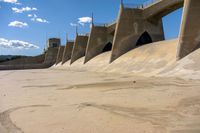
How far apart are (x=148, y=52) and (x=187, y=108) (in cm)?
2199

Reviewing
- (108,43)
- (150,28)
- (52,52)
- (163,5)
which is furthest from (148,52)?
(52,52)

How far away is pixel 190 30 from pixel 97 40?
2903 cm

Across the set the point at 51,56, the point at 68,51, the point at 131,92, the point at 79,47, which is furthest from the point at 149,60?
the point at 51,56

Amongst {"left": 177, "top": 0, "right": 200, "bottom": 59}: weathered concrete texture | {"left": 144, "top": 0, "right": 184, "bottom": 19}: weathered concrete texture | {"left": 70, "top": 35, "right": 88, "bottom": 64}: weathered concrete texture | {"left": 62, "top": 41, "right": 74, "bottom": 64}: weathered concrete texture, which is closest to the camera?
{"left": 177, "top": 0, "right": 200, "bottom": 59}: weathered concrete texture

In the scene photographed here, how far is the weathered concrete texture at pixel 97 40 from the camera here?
48656mm

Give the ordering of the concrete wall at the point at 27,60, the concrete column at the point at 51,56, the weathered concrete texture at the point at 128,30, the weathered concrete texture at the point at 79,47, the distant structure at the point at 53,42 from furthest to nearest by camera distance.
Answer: the distant structure at the point at 53,42 → the concrete wall at the point at 27,60 → the concrete column at the point at 51,56 → the weathered concrete texture at the point at 79,47 → the weathered concrete texture at the point at 128,30

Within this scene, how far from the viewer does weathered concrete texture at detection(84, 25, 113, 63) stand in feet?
160

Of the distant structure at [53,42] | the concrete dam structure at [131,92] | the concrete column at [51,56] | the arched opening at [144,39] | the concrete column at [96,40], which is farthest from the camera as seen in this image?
the distant structure at [53,42]

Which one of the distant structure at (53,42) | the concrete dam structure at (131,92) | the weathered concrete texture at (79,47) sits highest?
the distant structure at (53,42)

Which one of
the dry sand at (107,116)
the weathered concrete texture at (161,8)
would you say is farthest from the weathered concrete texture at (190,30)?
the dry sand at (107,116)

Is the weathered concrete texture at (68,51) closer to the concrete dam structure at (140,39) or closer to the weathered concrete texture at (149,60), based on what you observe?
the concrete dam structure at (140,39)

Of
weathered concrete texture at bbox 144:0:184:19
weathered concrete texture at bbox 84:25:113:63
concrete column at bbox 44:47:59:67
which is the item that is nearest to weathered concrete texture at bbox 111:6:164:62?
weathered concrete texture at bbox 144:0:184:19

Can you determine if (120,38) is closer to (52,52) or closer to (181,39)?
(181,39)

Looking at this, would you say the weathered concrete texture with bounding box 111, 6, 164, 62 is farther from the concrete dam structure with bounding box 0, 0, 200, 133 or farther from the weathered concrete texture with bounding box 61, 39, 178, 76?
the weathered concrete texture with bounding box 61, 39, 178, 76
